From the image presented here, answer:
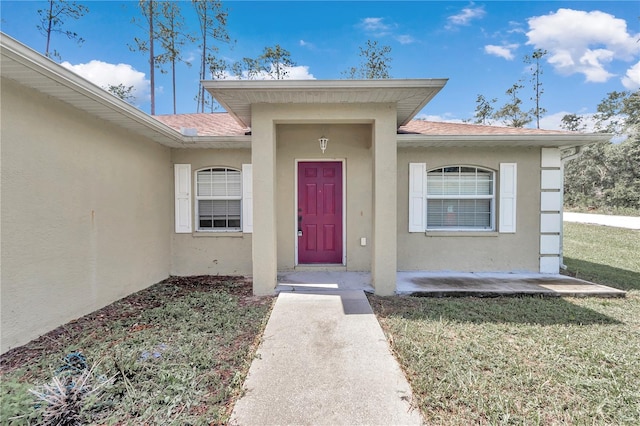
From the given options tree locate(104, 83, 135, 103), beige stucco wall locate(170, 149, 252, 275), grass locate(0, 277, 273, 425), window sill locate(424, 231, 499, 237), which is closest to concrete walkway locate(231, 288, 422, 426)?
grass locate(0, 277, 273, 425)

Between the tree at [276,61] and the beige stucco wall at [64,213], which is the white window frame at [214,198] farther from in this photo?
the tree at [276,61]

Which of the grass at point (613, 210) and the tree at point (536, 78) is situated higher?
the tree at point (536, 78)

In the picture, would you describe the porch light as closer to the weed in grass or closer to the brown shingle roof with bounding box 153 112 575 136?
the brown shingle roof with bounding box 153 112 575 136

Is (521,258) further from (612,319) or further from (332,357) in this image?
(332,357)

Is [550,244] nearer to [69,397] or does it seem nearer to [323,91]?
[323,91]

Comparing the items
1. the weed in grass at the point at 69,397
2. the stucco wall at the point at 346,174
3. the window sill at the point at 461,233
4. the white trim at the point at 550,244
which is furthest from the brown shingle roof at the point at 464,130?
the weed in grass at the point at 69,397

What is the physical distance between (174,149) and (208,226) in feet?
5.49

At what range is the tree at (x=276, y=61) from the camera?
16984 millimetres

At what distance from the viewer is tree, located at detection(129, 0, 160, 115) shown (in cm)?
1274

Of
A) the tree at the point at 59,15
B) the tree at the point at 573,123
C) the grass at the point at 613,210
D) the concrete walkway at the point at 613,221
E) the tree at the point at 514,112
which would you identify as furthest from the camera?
the tree at the point at 573,123

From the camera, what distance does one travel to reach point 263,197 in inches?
181

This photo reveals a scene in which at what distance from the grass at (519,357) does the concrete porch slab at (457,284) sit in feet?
0.59

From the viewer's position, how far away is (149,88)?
44.4 feet

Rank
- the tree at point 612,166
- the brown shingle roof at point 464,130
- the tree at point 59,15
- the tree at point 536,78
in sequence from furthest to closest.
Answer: the tree at point 612,166
the tree at point 536,78
the tree at point 59,15
the brown shingle roof at point 464,130
